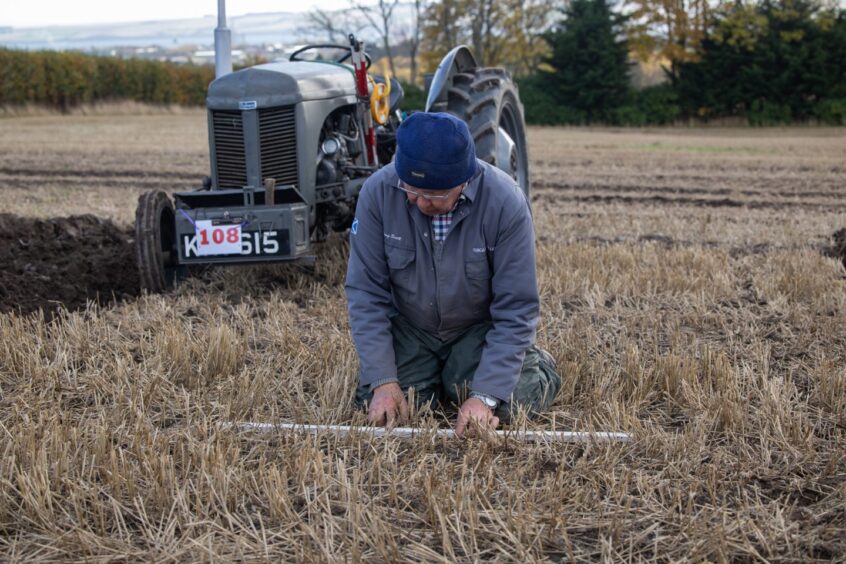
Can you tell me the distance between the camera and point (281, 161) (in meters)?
6.47

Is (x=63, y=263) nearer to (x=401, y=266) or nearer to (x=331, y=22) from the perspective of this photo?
(x=401, y=266)

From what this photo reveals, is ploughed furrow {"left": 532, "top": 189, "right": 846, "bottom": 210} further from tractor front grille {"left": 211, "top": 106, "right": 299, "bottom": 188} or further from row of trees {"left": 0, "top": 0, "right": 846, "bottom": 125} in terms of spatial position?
row of trees {"left": 0, "top": 0, "right": 846, "bottom": 125}

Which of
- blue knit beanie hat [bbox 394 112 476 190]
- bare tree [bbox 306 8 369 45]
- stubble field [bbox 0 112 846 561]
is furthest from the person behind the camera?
bare tree [bbox 306 8 369 45]

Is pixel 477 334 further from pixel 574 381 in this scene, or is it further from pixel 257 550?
pixel 257 550

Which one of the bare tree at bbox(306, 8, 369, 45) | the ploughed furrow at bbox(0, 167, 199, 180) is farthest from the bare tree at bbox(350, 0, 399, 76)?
the ploughed furrow at bbox(0, 167, 199, 180)

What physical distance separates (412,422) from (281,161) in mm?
3071

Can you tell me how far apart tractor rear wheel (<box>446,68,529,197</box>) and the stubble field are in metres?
0.93

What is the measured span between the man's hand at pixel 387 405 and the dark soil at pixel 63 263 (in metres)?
2.58

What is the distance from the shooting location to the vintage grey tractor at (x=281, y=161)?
19.6 ft

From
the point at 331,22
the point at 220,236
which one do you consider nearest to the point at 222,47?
the point at 220,236

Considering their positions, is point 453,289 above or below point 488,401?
above

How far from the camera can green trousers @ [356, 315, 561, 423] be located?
163 inches

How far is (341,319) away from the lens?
5641 mm

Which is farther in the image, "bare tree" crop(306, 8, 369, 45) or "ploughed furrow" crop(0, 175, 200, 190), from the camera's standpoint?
"bare tree" crop(306, 8, 369, 45)
